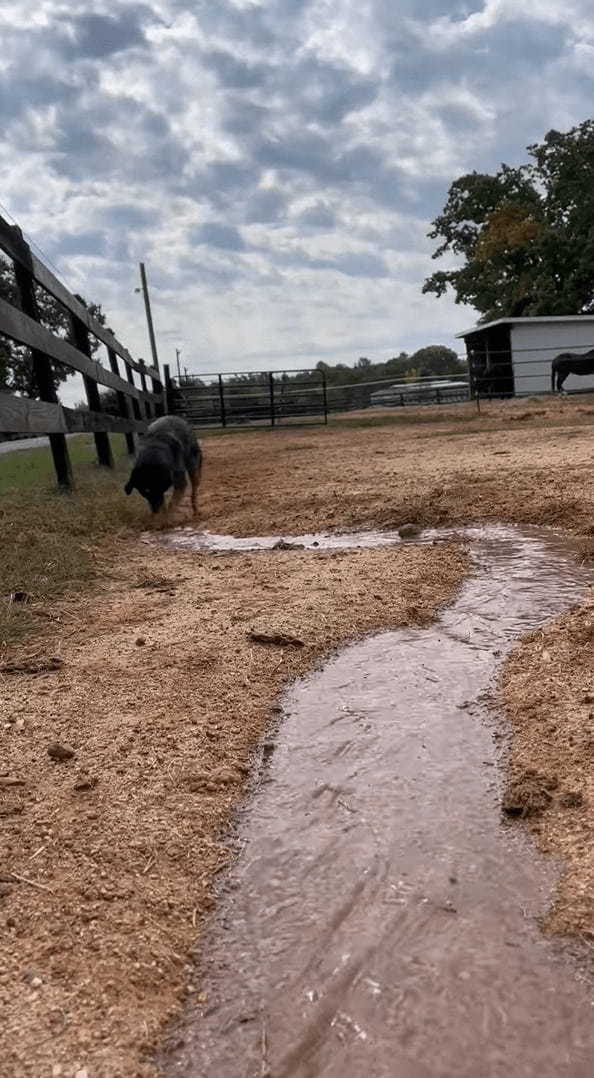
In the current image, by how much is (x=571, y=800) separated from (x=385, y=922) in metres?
0.62

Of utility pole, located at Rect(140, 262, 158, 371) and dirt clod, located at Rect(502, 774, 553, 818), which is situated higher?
utility pole, located at Rect(140, 262, 158, 371)

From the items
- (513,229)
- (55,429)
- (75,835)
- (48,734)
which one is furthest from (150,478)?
(513,229)

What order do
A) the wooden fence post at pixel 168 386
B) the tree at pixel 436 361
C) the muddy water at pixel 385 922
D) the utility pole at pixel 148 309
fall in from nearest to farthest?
the muddy water at pixel 385 922, the wooden fence post at pixel 168 386, the utility pole at pixel 148 309, the tree at pixel 436 361

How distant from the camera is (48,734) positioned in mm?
2373

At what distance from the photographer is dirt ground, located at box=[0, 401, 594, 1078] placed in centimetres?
143

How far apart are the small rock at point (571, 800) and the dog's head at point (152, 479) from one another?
17.4ft

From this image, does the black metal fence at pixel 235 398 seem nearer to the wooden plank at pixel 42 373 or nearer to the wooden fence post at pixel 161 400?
the wooden fence post at pixel 161 400

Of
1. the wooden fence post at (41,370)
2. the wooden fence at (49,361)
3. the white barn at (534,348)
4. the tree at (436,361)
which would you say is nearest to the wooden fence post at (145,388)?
the wooden fence at (49,361)

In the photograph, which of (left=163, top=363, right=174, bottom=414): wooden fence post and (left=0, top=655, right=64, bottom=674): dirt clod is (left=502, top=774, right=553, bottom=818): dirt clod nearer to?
(left=0, top=655, right=64, bottom=674): dirt clod

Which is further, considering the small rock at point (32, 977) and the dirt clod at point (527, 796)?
the dirt clod at point (527, 796)

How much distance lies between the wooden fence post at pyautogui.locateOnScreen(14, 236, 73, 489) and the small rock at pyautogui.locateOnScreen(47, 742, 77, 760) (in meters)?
4.58

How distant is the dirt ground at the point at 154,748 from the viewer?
4.69 feet

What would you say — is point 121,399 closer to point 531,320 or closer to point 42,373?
point 42,373

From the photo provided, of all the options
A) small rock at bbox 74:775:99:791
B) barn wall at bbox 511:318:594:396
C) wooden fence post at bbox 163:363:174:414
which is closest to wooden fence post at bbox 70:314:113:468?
small rock at bbox 74:775:99:791
